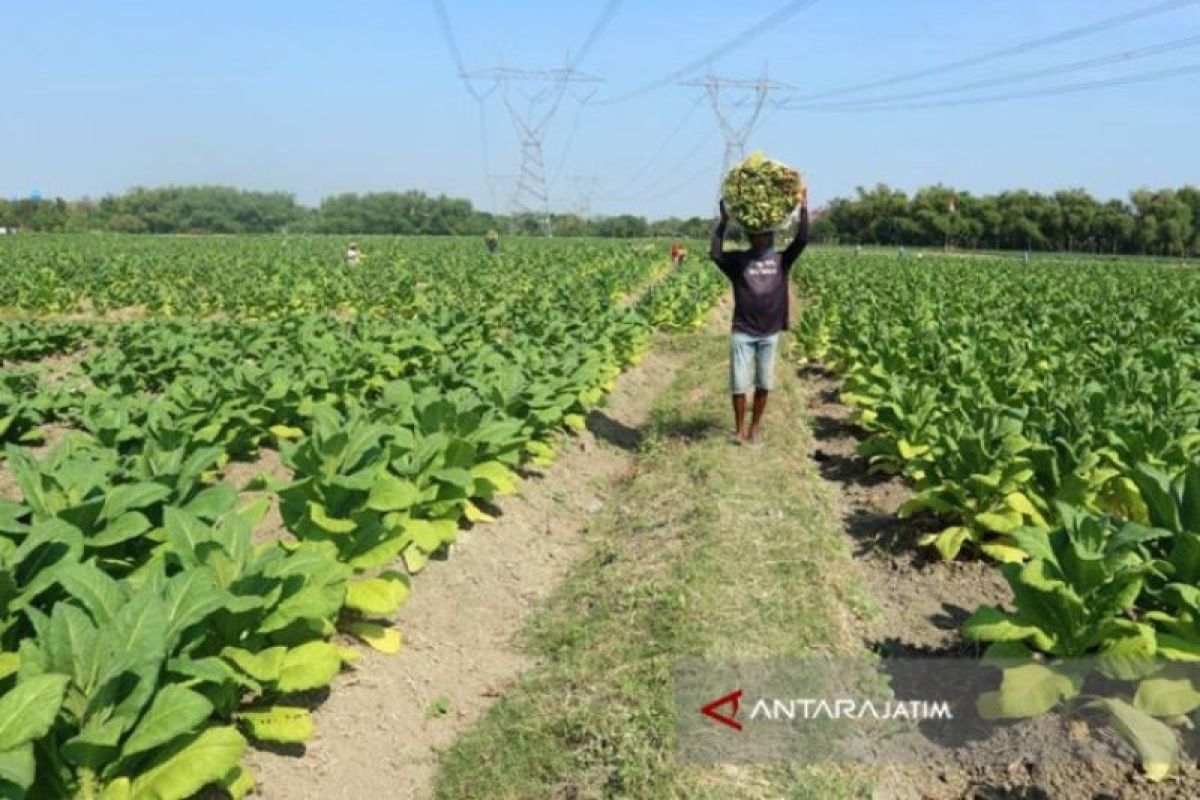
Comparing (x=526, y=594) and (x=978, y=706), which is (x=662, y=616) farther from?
(x=978, y=706)

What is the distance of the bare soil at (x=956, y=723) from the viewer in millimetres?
3191

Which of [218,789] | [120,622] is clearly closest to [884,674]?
[218,789]

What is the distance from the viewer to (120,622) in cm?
271

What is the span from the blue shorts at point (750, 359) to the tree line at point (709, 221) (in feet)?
182

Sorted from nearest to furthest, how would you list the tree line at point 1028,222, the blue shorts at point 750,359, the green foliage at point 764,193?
1. the green foliage at point 764,193
2. the blue shorts at point 750,359
3. the tree line at point 1028,222

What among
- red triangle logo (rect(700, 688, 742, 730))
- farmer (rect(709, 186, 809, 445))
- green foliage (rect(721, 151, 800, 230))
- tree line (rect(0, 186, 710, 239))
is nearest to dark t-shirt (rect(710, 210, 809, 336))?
farmer (rect(709, 186, 809, 445))

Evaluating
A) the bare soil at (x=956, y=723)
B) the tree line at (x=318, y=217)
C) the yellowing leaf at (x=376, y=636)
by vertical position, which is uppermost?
the tree line at (x=318, y=217)

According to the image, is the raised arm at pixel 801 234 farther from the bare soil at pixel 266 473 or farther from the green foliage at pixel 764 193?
the bare soil at pixel 266 473

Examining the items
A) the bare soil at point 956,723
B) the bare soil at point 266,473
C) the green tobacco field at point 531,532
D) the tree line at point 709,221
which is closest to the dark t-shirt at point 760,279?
the green tobacco field at point 531,532

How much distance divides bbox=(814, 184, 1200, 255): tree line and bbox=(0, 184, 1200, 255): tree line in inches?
3.6

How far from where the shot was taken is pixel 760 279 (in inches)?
291

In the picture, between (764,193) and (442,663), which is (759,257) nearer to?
(764,193)

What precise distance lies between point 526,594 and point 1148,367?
6.40 meters

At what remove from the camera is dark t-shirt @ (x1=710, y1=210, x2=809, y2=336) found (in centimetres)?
738
